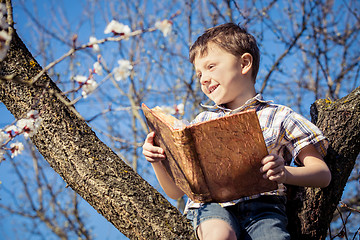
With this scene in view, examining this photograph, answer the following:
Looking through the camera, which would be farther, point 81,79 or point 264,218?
point 264,218

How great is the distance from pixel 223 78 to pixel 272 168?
23.8 inches

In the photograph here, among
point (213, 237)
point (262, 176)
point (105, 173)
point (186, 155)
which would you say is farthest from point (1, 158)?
point (262, 176)

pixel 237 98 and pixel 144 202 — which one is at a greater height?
pixel 237 98

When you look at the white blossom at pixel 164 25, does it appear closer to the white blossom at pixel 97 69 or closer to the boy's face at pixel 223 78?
the white blossom at pixel 97 69

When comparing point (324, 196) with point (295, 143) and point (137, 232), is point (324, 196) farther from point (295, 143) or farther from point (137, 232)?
point (137, 232)

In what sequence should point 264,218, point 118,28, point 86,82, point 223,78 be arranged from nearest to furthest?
1. point 118,28
2. point 86,82
3. point 264,218
4. point 223,78

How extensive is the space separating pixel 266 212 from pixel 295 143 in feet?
1.18

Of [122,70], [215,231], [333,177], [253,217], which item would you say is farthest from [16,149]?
[333,177]

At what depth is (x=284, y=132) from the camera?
1.66 m

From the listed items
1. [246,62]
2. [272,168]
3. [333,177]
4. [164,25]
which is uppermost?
[246,62]

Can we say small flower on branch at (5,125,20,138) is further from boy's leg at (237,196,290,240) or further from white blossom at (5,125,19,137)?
boy's leg at (237,196,290,240)

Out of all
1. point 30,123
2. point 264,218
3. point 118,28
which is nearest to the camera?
point 118,28

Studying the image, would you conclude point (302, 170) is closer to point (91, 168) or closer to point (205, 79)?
point (205, 79)

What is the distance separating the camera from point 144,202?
1.49 meters
